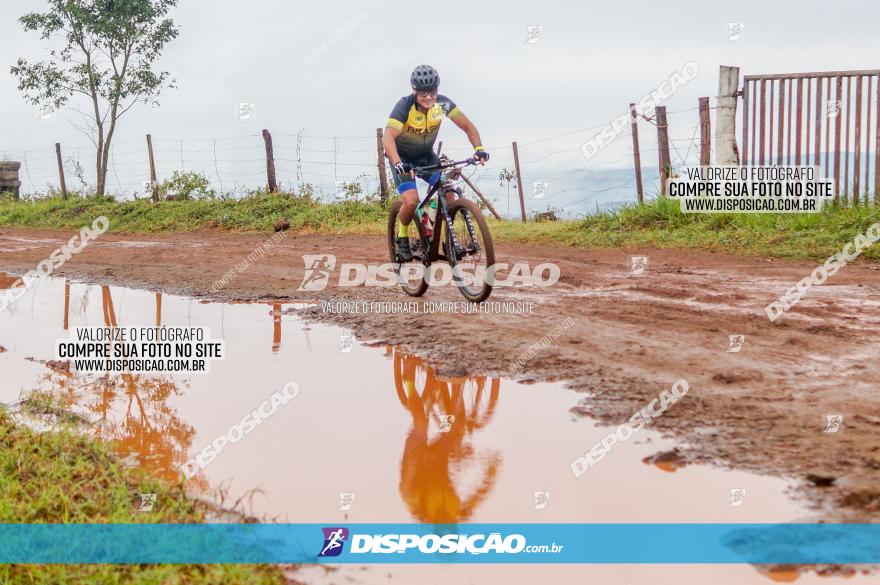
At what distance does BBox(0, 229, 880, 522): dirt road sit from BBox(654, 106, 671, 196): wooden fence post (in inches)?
136

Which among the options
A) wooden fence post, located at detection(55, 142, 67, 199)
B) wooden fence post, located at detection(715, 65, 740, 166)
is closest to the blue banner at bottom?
wooden fence post, located at detection(715, 65, 740, 166)

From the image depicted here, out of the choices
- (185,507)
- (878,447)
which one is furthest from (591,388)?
(185,507)

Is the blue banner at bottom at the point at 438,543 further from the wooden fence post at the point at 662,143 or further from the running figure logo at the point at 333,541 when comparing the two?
the wooden fence post at the point at 662,143

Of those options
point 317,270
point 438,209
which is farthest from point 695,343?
point 317,270

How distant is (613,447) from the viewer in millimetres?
3768

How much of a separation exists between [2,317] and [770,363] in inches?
278

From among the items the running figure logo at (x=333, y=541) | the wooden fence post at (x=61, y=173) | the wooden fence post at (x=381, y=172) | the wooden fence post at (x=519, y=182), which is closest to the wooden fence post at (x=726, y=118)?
the wooden fence post at (x=519, y=182)

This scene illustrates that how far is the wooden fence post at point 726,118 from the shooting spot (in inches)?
510

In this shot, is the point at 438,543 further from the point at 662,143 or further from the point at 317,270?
the point at 662,143

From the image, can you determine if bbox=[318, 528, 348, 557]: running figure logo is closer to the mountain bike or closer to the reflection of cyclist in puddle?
the reflection of cyclist in puddle

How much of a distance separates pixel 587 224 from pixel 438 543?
11.0 meters

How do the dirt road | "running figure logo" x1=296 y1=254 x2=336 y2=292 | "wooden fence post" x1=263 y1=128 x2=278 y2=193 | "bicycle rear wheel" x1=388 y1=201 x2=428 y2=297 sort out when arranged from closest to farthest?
the dirt road
"bicycle rear wheel" x1=388 y1=201 x2=428 y2=297
"running figure logo" x1=296 y1=254 x2=336 y2=292
"wooden fence post" x1=263 y1=128 x2=278 y2=193

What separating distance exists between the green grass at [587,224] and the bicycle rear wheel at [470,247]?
4503 millimetres

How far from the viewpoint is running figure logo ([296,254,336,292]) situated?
8.99 meters
